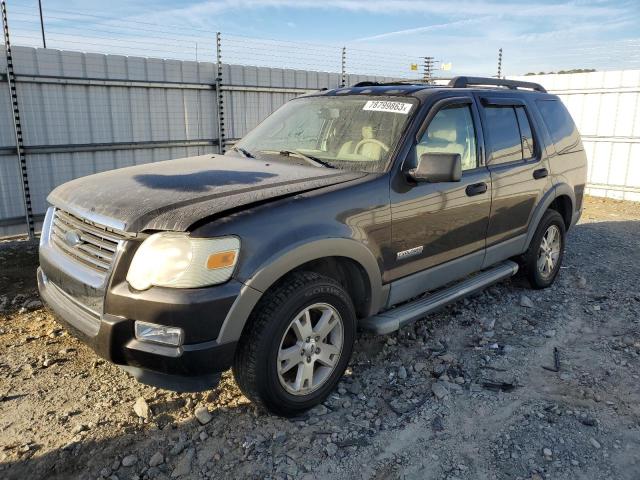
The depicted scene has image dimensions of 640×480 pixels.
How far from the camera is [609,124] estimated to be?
37.3 ft

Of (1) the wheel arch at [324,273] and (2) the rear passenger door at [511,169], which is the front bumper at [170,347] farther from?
(2) the rear passenger door at [511,169]

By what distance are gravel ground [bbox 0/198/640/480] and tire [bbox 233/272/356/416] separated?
191 mm

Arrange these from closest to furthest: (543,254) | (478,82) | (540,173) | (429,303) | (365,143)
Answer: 1. (365,143)
2. (429,303)
3. (478,82)
4. (540,173)
5. (543,254)

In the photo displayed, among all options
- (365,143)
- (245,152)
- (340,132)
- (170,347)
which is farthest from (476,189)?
(170,347)

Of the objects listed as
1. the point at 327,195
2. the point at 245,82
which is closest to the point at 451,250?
the point at 327,195

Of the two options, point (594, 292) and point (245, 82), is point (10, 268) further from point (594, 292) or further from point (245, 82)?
point (594, 292)

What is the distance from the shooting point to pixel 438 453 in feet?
9.58

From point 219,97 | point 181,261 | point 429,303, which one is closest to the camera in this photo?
point 181,261

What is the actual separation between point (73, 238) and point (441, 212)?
243cm

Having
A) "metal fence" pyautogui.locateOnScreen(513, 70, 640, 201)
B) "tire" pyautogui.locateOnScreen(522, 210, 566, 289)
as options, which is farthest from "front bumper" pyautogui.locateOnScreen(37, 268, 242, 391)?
"metal fence" pyautogui.locateOnScreen(513, 70, 640, 201)

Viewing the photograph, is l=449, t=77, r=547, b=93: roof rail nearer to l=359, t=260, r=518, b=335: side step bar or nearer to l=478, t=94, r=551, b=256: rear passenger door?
l=478, t=94, r=551, b=256: rear passenger door

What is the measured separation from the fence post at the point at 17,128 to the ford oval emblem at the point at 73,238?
4.67 metres

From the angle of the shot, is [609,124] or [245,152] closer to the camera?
[245,152]

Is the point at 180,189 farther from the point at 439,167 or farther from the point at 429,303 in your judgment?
the point at 429,303
